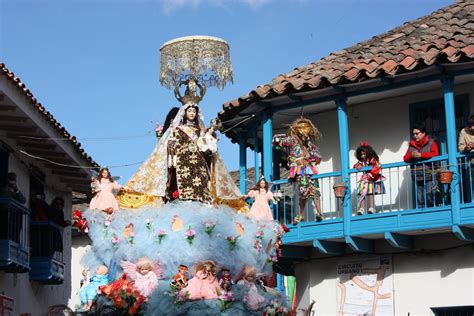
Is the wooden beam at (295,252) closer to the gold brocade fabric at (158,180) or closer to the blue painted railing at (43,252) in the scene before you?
the gold brocade fabric at (158,180)

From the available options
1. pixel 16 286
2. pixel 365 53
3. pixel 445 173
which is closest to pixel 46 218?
pixel 16 286

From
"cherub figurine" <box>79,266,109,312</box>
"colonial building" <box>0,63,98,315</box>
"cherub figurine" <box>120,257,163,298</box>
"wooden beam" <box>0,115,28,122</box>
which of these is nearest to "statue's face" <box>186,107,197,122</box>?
"cherub figurine" <box>120,257,163,298</box>

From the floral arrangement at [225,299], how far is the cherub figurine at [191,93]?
3717 mm

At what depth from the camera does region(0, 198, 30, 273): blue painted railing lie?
65.9 ft

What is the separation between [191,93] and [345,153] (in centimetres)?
370

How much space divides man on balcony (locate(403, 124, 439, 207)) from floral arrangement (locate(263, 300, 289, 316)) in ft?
13.3

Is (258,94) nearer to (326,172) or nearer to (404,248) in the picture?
(326,172)

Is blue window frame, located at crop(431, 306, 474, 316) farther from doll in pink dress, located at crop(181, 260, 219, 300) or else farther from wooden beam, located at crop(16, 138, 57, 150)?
wooden beam, located at crop(16, 138, 57, 150)

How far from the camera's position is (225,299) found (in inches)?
613

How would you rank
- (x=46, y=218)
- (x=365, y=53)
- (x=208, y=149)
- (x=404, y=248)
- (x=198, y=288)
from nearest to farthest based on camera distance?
(x=198, y=288) → (x=208, y=149) → (x=404, y=248) → (x=365, y=53) → (x=46, y=218)

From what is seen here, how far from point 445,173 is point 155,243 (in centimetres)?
547

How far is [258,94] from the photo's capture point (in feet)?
68.4

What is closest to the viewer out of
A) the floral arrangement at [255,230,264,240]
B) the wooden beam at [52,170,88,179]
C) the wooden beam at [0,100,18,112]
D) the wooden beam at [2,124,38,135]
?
the floral arrangement at [255,230,264,240]

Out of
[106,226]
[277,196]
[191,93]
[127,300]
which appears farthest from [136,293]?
[277,196]
